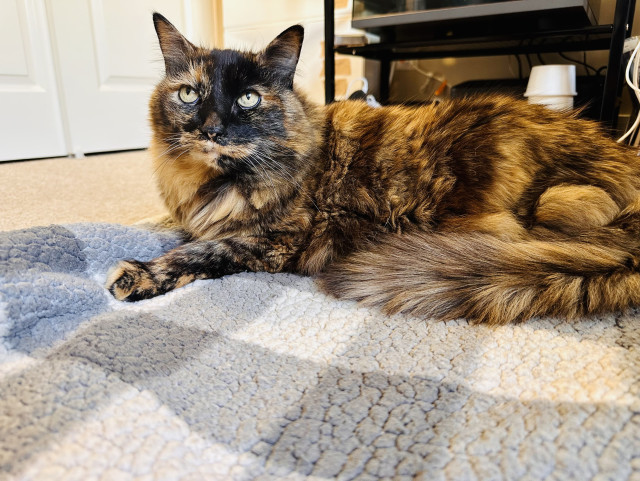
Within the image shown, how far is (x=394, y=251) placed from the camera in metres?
0.88

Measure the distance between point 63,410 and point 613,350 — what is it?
787 millimetres

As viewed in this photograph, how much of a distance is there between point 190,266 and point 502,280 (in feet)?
2.11

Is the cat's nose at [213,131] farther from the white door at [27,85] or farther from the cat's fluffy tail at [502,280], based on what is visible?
the white door at [27,85]

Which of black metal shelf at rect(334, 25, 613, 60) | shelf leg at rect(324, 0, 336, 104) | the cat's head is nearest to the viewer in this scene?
the cat's head

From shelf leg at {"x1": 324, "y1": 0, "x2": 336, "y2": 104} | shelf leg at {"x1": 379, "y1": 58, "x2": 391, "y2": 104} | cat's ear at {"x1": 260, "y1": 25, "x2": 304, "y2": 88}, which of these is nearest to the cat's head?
cat's ear at {"x1": 260, "y1": 25, "x2": 304, "y2": 88}

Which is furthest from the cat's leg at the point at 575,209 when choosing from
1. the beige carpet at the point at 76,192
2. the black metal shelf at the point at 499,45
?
the beige carpet at the point at 76,192

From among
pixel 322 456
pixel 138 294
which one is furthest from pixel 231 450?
pixel 138 294

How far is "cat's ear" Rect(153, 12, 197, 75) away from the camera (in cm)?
111

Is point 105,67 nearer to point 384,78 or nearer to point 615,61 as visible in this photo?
point 384,78

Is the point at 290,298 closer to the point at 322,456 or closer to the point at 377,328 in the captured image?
the point at 377,328

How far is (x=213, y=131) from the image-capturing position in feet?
3.13

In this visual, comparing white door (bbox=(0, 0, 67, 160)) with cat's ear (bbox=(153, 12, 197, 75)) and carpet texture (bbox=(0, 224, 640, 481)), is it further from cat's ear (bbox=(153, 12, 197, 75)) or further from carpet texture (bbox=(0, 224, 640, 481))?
carpet texture (bbox=(0, 224, 640, 481))

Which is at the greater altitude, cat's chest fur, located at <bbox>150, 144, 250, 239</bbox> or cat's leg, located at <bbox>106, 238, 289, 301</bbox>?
cat's chest fur, located at <bbox>150, 144, 250, 239</bbox>

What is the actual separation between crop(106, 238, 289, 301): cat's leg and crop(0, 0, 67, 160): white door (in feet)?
6.96
